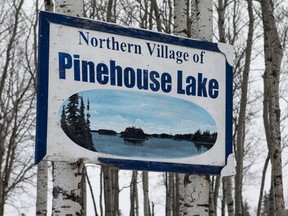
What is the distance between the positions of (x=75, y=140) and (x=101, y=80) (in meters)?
0.46

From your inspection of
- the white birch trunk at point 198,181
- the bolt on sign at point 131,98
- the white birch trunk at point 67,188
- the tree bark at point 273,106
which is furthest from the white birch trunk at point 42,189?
the white birch trunk at point 67,188

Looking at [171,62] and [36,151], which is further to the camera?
[171,62]

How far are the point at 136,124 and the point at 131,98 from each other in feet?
0.64

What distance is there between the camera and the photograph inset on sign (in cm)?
382

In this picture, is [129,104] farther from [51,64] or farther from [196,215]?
[196,215]

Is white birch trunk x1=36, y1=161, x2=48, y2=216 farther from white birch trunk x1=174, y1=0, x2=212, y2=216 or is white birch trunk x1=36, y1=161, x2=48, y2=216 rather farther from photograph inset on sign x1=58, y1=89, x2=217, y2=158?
photograph inset on sign x1=58, y1=89, x2=217, y2=158

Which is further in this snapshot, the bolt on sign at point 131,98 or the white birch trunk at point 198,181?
the white birch trunk at point 198,181

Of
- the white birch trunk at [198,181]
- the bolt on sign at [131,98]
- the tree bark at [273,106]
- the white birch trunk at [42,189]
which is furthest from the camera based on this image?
the white birch trunk at [42,189]

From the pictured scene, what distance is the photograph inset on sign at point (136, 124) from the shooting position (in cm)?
382

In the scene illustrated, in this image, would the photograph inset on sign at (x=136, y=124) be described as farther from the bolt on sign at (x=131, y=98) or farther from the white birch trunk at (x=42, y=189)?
the white birch trunk at (x=42, y=189)

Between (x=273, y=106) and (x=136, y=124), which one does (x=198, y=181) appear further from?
(x=273, y=106)

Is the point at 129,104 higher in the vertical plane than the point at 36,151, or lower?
higher

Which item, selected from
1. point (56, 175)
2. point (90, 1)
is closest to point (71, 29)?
point (56, 175)

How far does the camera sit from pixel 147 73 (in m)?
4.10
